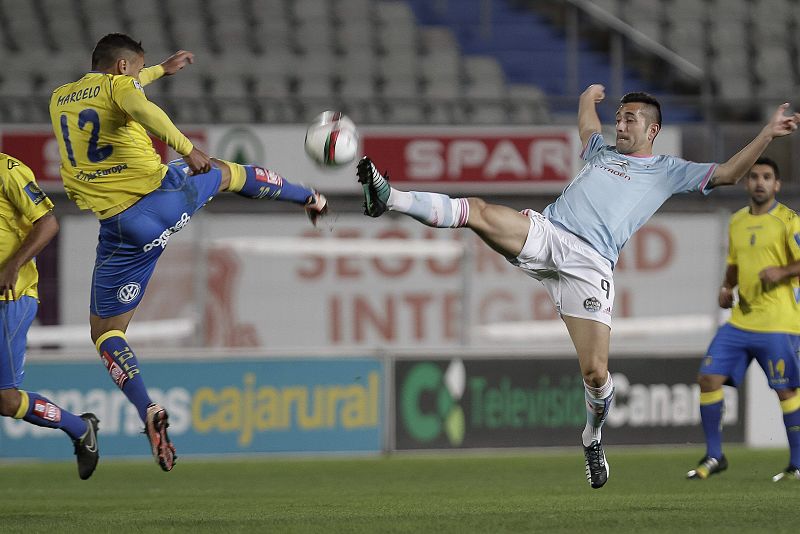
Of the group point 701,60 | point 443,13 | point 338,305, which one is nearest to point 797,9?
point 701,60

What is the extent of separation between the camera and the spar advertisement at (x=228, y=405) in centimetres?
1223

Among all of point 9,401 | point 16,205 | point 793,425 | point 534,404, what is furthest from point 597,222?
point 534,404

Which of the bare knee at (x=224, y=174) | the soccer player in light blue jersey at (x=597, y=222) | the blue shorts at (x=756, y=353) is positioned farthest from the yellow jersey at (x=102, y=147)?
the blue shorts at (x=756, y=353)

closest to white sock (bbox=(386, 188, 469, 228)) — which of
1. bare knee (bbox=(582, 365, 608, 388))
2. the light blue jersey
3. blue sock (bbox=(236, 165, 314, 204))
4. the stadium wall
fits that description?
the light blue jersey

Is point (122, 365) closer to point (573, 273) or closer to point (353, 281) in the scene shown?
point (573, 273)

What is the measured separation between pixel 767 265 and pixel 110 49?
4.88m

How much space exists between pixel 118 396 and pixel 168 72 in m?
5.25

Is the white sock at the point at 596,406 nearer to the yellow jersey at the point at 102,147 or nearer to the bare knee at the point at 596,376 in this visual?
the bare knee at the point at 596,376

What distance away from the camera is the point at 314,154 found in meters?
7.01

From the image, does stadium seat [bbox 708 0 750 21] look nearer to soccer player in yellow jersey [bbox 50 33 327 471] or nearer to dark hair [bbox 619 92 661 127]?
dark hair [bbox 619 92 661 127]

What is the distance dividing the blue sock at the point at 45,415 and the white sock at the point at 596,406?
2.87m

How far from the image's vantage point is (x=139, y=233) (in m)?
7.20

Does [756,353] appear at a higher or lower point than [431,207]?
lower

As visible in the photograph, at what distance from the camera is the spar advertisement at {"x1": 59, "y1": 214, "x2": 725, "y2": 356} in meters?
12.7
